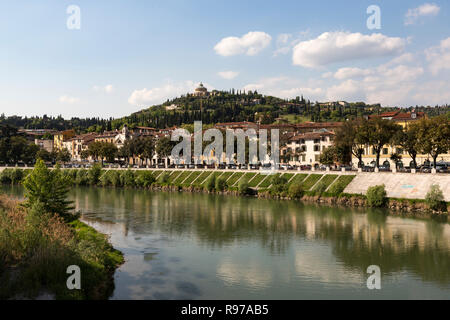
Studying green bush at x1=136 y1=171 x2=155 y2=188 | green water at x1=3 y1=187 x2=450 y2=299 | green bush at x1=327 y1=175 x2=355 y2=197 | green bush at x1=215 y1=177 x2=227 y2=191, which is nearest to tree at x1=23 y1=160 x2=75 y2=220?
green water at x1=3 y1=187 x2=450 y2=299

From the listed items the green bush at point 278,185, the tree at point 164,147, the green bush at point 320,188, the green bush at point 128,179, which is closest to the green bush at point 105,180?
the green bush at point 128,179

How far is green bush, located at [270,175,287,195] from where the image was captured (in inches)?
2662

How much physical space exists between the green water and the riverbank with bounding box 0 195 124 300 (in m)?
1.31

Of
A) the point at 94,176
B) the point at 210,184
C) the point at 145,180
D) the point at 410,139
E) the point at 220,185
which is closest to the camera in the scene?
the point at 410,139

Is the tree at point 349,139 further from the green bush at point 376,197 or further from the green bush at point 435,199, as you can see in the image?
the green bush at point 435,199

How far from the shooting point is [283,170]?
253 feet

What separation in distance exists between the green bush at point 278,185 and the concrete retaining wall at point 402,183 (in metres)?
10.3

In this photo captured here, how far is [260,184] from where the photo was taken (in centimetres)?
7344

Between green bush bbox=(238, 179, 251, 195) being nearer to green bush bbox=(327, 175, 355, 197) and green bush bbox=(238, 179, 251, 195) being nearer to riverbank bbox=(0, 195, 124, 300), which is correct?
green bush bbox=(327, 175, 355, 197)

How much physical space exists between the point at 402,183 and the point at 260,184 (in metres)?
23.7

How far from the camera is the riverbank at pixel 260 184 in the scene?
55625 mm

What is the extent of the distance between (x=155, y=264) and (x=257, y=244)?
10170 millimetres

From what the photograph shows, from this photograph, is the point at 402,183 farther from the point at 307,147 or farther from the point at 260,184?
the point at 307,147

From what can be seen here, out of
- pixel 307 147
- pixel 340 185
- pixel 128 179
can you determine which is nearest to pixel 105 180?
pixel 128 179
